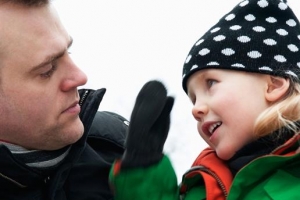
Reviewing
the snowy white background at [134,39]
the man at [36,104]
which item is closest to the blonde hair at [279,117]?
the man at [36,104]

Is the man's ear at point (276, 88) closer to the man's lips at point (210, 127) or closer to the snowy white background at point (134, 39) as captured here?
the man's lips at point (210, 127)

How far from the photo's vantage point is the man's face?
1847 millimetres

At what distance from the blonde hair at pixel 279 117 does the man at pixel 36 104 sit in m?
0.59

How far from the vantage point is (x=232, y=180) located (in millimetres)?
1779

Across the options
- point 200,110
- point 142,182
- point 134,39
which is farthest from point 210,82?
point 134,39

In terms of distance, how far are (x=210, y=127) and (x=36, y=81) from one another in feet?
1.91

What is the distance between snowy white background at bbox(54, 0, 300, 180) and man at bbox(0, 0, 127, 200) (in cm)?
172

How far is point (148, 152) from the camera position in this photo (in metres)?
1.71

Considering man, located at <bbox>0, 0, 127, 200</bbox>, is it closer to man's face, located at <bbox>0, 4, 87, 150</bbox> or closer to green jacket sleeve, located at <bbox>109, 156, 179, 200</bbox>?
man's face, located at <bbox>0, 4, 87, 150</bbox>

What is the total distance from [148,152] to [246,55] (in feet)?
1.44

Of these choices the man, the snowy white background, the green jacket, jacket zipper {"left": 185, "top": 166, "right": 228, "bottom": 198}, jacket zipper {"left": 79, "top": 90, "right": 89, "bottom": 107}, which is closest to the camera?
the green jacket

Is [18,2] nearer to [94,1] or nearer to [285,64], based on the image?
[285,64]

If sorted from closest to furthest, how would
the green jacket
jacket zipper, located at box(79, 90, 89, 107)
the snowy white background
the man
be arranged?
the green jacket, the man, jacket zipper, located at box(79, 90, 89, 107), the snowy white background

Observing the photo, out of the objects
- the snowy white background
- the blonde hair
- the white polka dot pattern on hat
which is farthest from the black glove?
the snowy white background
